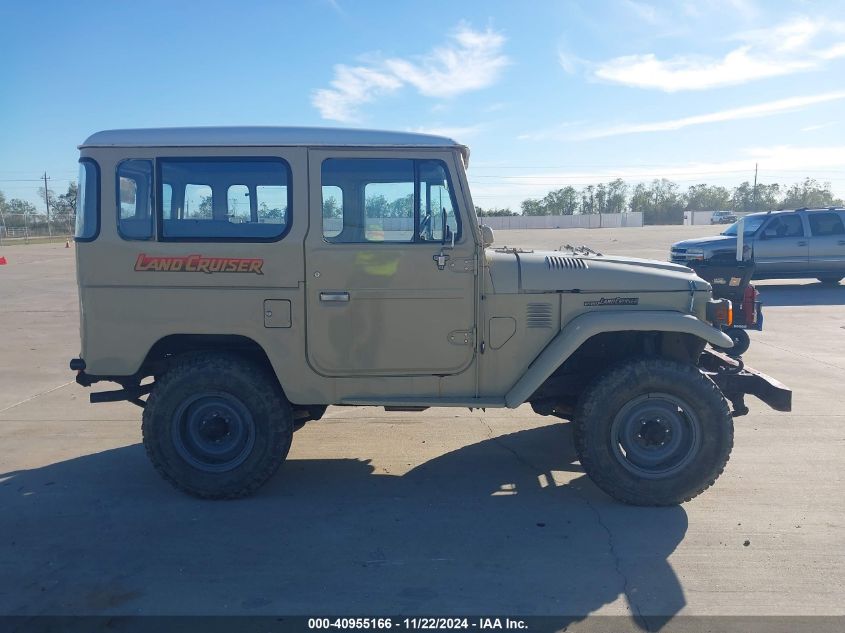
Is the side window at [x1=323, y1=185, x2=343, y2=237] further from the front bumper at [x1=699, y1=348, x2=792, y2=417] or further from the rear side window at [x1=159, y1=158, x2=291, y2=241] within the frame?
the front bumper at [x1=699, y1=348, x2=792, y2=417]

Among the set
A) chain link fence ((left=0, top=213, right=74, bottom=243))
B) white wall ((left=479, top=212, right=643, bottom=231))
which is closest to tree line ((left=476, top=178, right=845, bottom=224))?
white wall ((left=479, top=212, right=643, bottom=231))

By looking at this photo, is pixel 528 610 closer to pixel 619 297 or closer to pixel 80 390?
pixel 619 297

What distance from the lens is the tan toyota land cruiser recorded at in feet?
15.4

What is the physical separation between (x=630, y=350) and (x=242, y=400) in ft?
9.07

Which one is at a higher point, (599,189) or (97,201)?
(599,189)

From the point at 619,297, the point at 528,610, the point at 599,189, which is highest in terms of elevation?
the point at 599,189

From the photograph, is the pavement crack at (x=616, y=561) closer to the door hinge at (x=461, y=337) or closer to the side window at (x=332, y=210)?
the door hinge at (x=461, y=337)

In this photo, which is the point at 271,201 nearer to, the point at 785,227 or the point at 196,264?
the point at 196,264

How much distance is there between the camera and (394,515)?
184 inches

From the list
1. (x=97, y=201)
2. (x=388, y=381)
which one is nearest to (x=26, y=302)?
(x=97, y=201)

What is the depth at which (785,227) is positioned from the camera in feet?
55.8

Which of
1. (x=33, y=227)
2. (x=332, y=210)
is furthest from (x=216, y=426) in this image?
(x=33, y=227)

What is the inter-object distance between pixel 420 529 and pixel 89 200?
3.07m

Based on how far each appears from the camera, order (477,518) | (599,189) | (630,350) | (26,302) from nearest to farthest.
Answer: (477,518) < (630,350) < (26,302) < (599,189)
